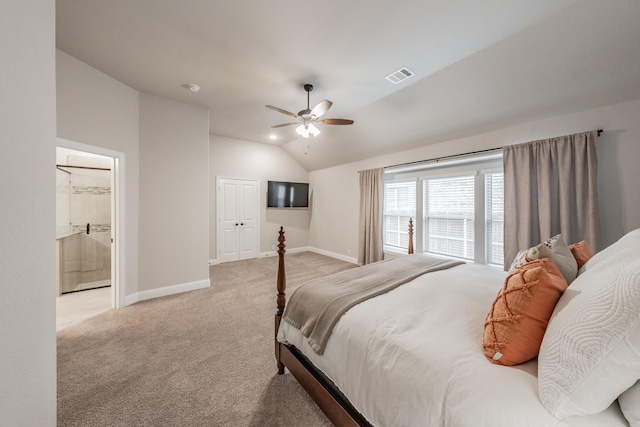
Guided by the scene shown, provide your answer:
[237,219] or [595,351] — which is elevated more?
[237,219]

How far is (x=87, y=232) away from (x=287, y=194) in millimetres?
4054

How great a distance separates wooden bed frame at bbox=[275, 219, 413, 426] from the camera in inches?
50.1

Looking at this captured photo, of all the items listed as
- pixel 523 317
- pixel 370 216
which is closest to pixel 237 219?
pixel 370 216

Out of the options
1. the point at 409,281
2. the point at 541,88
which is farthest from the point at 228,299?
the point at 541,88

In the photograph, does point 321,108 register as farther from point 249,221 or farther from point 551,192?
point 249,221

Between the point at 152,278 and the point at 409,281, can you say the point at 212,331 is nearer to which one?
the point at 152,278

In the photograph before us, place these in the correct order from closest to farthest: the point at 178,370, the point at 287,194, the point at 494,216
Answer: the point at 178,370
the point at 494,216
the point at 287,194

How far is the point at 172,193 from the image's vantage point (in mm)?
3529

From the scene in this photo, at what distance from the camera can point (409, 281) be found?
1.95m

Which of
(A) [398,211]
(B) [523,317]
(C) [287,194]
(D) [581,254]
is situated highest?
(C) [287,194]

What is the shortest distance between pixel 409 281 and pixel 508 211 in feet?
7.43

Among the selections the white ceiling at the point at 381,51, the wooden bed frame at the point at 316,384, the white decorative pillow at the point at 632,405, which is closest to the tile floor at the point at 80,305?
the wooden bed frame at the point at 316,384

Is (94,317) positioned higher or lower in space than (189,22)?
lower

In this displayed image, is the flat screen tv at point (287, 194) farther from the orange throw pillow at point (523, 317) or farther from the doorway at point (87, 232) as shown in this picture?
the orange throw pillow at point (523, 317)
